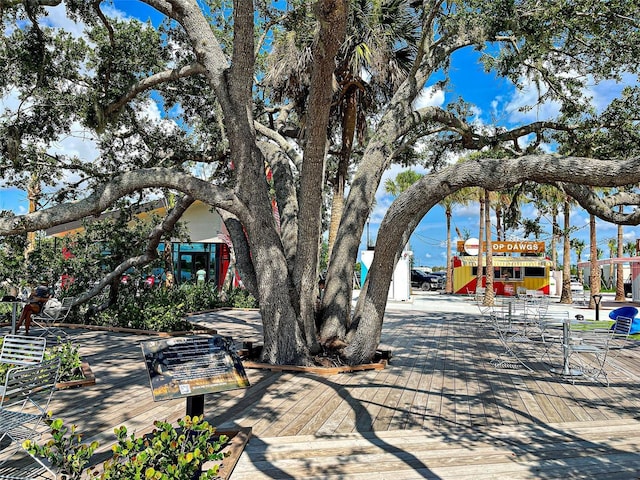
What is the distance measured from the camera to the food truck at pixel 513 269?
27.4 meters

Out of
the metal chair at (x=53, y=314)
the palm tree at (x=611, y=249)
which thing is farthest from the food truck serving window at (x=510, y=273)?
the metal chair at (x=53, y=314)

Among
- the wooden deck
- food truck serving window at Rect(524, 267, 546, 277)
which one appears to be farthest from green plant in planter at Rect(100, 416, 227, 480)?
food truck serving window at Rect(524, 267, 546, 277)

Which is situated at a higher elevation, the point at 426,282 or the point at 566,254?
the point at 566,254

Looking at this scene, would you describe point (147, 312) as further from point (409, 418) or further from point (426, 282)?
point (426, 282)

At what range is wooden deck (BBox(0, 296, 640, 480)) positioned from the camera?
138 inches

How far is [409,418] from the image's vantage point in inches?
182

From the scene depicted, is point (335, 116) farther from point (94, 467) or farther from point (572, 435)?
point (94, 467)

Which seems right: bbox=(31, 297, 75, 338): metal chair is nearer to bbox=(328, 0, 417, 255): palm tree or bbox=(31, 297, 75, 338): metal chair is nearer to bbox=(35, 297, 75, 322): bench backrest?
bbox=(35, 297, 75, 322): bench backrest

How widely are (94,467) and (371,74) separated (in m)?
8.16

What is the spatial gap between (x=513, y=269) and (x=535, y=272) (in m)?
1.26

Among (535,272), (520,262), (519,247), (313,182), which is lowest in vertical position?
(535,272)

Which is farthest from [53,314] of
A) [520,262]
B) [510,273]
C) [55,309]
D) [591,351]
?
[510,273]

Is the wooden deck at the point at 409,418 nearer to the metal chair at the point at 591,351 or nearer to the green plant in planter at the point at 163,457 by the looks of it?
the metal chair at the point at 591,351

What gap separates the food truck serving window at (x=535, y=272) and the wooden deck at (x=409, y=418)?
70.7 ft
